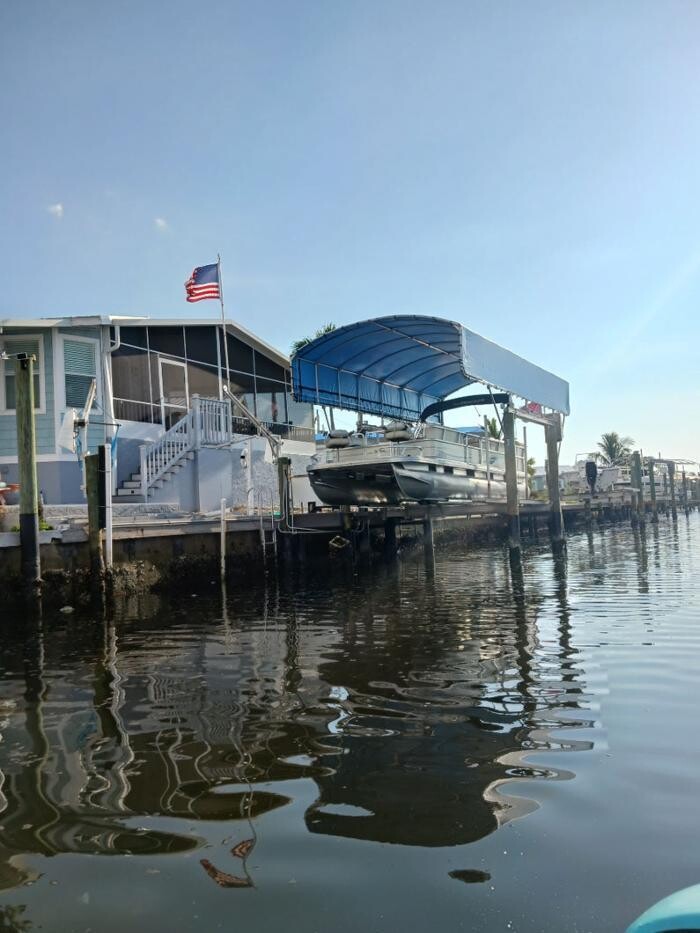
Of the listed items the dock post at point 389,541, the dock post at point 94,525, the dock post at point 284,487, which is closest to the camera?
the dock post at point 94,525

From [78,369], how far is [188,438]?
11.3 ft

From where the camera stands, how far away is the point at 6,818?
12.7 feet

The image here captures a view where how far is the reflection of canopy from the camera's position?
15.8 metres

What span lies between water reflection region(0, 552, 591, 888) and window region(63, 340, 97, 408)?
31.8 ft

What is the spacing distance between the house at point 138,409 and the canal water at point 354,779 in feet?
30.4

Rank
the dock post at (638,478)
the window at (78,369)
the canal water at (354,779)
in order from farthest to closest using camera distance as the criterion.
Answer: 1. the dock post at (638,478)
2. the window at (78,369)
3. the canal water at (354,779)

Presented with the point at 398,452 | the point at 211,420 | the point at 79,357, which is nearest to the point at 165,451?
the point at 211,420

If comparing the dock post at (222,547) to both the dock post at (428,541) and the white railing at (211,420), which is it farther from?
the dock post at (428,541)

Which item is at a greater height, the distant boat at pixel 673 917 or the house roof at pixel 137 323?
the house roof at pixel 137 323

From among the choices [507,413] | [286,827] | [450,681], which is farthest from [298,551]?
[286,827]

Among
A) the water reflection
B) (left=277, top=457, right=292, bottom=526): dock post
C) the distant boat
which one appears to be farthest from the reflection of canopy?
the distant boat

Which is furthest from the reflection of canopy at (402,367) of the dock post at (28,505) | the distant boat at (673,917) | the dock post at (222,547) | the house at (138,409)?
the distant boat at (673,917)

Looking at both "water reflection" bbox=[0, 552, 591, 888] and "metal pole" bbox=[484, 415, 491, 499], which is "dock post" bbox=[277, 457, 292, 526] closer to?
"metal pole" bbox=[484, 415, 491, 499]

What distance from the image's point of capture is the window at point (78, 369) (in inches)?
732
